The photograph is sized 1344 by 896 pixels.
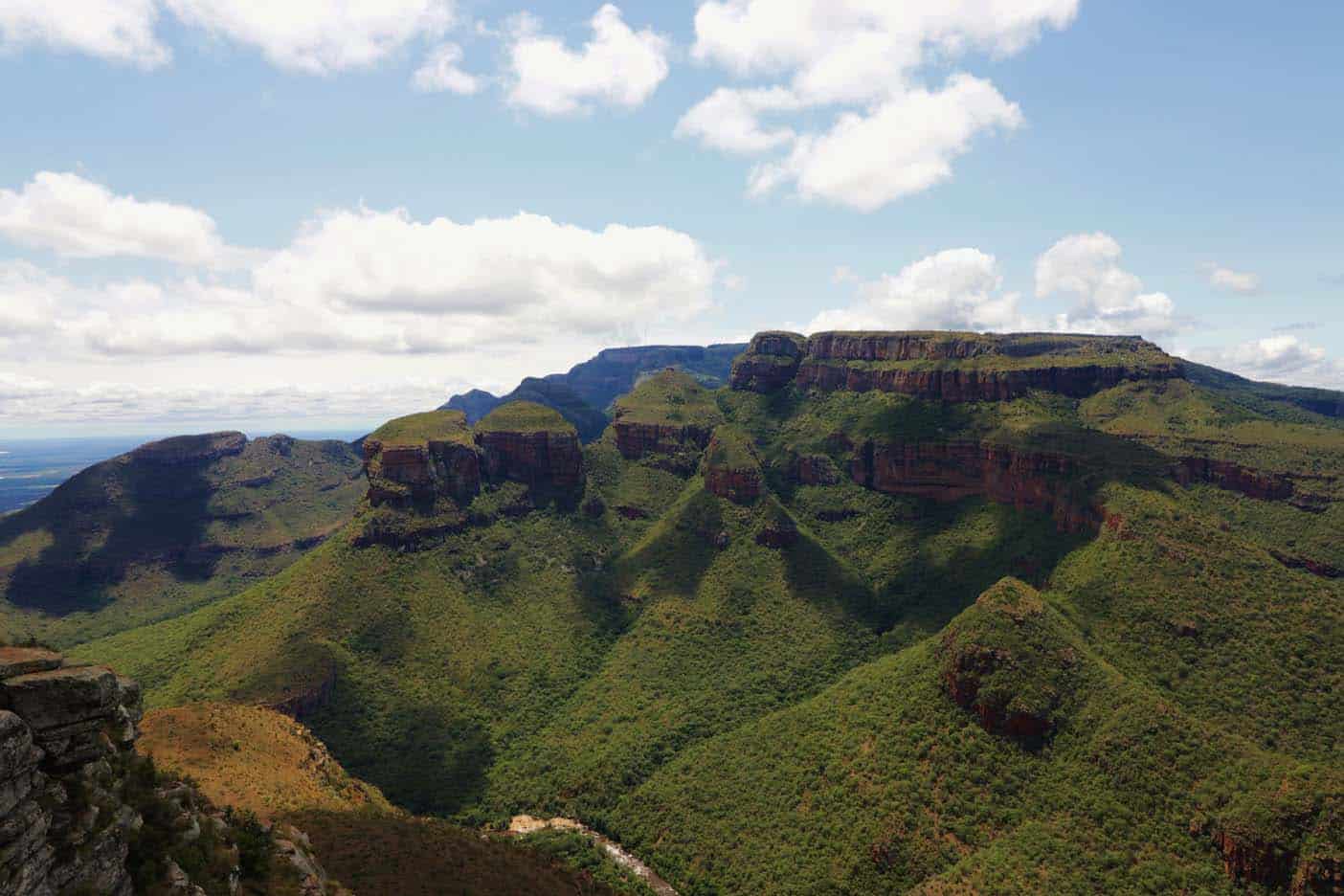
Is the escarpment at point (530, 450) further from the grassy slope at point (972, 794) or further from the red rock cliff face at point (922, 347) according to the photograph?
the red rock cliff face at point (922, 347)

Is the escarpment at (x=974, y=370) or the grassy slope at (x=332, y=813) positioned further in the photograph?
the escarpment at (x=974, y=370)

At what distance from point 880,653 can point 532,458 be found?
97051 millimetres

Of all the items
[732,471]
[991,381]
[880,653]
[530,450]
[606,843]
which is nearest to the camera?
[606,843]

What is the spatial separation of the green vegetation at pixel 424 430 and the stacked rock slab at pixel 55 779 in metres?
118

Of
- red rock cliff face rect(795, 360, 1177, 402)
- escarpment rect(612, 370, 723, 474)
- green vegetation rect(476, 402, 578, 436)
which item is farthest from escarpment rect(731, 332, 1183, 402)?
green vegetation rect(476, 402, 578, 436)

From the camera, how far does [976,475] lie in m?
144

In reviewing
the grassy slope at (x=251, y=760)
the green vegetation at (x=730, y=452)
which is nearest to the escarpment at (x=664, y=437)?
the green vegetation at (x=730, y=452)

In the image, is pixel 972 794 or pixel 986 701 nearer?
pixel 972 794

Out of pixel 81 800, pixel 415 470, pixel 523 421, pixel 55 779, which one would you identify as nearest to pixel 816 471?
pixel 523 421

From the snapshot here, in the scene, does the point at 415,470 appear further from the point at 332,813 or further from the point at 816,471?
the point at 816,471

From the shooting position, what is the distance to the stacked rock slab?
24.7 metres

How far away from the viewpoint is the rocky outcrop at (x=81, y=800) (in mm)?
25062

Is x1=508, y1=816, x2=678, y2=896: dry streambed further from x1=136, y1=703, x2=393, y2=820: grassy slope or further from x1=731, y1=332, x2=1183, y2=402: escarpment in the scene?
x1=731, y1=332, x2=1183, y2=402: escarpment

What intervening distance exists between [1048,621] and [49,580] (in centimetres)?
25302
